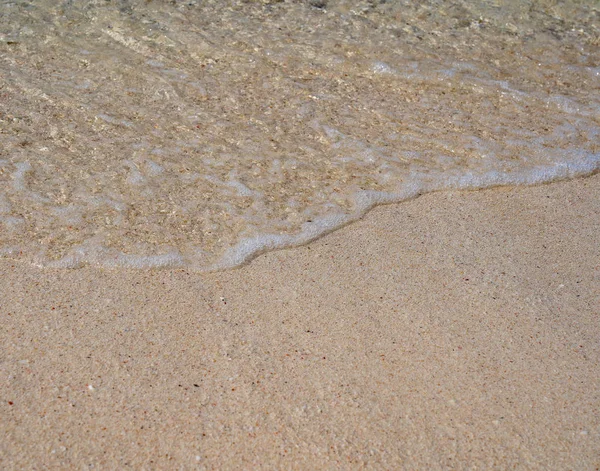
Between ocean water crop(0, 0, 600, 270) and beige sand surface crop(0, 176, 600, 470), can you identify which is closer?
beige sand surface crop(0, 176, 600, 470)

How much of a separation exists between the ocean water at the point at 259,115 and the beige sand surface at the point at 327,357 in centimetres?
22

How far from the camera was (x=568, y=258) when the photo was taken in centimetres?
296

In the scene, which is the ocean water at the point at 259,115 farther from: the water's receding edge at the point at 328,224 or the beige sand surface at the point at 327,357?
the beige sand surface at the point at 327,357

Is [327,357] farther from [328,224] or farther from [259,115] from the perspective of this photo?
[259,115]

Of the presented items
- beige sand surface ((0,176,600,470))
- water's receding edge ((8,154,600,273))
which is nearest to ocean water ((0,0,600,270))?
water's receding edge ((8,154,600,273))

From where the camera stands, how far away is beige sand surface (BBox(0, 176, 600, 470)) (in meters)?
2.09

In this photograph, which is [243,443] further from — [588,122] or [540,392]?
[588,122]

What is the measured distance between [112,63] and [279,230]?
1.90 meters

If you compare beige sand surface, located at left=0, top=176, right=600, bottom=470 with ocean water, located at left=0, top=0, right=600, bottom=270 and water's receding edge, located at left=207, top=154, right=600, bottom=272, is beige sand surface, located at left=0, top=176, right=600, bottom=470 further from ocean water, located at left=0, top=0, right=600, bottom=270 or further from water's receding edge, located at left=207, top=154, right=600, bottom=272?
ocean water, located at left=0, top=0, right=600, bottom=270

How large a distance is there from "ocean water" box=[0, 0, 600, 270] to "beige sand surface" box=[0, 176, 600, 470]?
218 mm

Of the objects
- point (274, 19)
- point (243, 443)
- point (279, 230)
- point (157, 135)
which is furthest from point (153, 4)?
point (243, 443)

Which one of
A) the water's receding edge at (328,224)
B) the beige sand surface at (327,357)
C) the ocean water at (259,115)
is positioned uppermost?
the beige sand surface at (327,357)

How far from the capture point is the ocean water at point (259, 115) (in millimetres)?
3078

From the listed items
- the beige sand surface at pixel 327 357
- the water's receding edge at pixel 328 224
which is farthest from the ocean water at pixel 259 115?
the beige sand surface at pixel 327 357
